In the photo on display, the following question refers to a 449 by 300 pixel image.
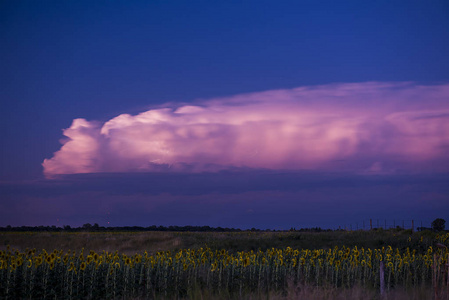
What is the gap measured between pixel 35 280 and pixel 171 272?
474cm

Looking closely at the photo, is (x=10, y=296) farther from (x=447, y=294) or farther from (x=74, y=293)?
(x=447, y=294)

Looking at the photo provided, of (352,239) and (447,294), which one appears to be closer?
(447,294)

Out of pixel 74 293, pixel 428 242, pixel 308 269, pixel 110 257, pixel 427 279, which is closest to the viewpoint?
pixel 74 293

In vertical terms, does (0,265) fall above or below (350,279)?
above

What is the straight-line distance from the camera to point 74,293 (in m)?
14.2

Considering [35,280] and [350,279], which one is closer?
[35,280]

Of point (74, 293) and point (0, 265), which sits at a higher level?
point (0, 265)

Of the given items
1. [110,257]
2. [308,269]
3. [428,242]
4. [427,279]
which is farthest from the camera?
[428,242]

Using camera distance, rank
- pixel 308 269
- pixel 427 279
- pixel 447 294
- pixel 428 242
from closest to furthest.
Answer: pixel 447 294
pixel 308 269
pixel 427 279
pixel 428 242

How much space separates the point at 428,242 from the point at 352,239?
6.49 meters

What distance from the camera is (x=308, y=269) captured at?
791 inches

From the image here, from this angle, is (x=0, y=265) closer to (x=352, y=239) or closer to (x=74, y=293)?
(x=74, y=293)

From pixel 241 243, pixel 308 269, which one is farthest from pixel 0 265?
pixel 241 243

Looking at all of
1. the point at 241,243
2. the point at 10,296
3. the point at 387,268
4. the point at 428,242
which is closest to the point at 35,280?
the point at 10,296
